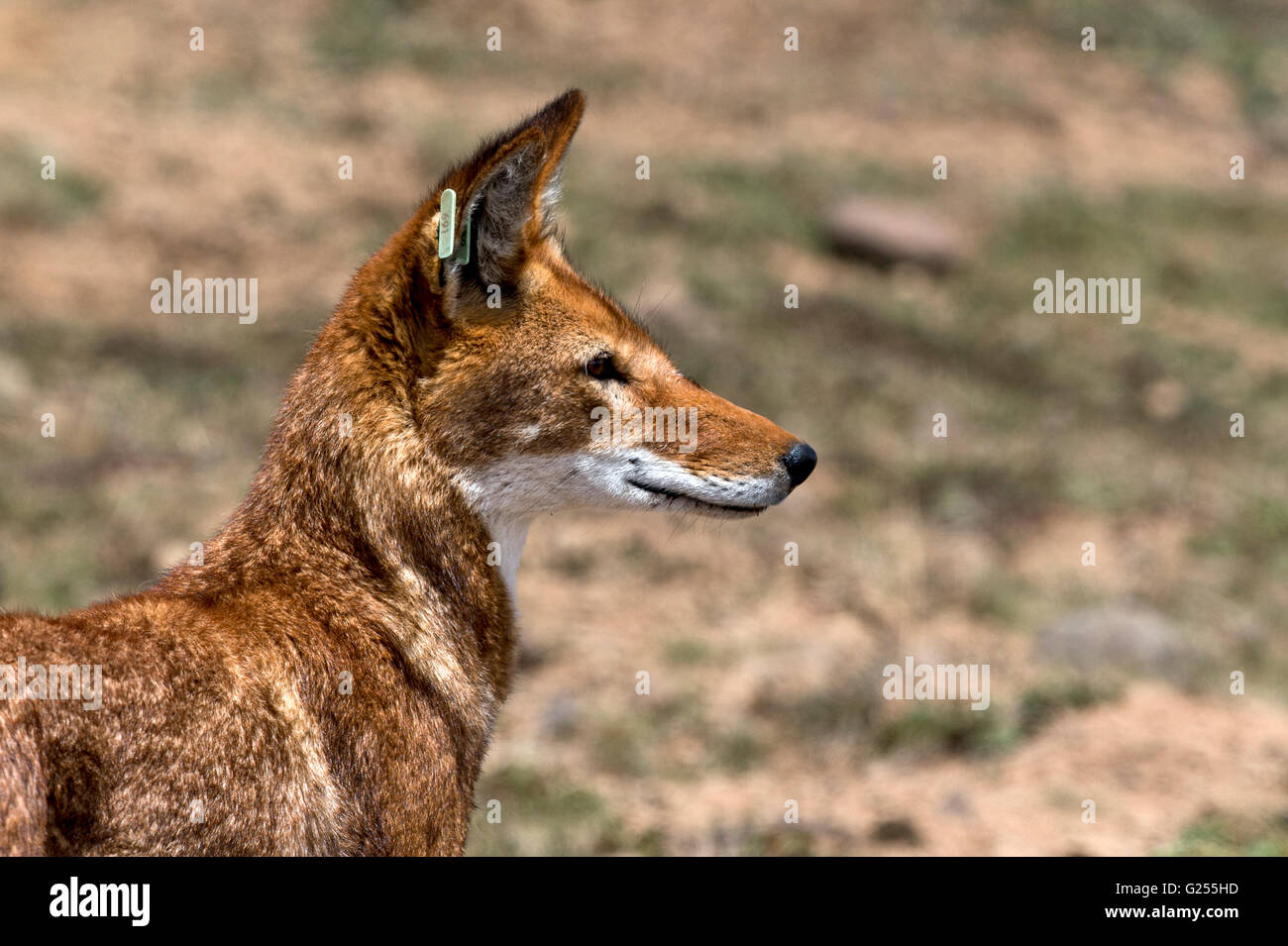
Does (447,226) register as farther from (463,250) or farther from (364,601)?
(364,601)

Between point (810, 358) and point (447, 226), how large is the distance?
42.1ft

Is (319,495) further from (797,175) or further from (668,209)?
(797,175)

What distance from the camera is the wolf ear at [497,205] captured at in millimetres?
4043

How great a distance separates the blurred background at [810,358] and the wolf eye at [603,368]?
65 centimetres

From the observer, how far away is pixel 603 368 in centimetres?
440

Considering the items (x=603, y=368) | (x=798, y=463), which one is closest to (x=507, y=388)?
(x=603, y=368)

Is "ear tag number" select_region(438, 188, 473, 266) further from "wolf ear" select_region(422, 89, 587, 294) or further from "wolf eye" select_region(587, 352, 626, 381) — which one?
"wolf eye" select_region(587, 352, 626, 381)

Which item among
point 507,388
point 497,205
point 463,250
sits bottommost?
point 507,388

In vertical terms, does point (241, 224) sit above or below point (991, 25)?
below

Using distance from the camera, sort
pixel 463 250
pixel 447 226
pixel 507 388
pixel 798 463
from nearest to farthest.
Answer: pixel 447 226, pixel 463 250, pixel 507 388, pixel 798 463

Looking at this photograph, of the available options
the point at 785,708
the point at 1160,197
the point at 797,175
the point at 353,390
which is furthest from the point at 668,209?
the point at 353,390

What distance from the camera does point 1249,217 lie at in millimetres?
23656

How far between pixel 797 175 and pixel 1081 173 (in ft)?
18.6

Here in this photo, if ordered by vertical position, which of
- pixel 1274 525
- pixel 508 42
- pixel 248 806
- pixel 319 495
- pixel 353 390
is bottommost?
pixel 1274 525
